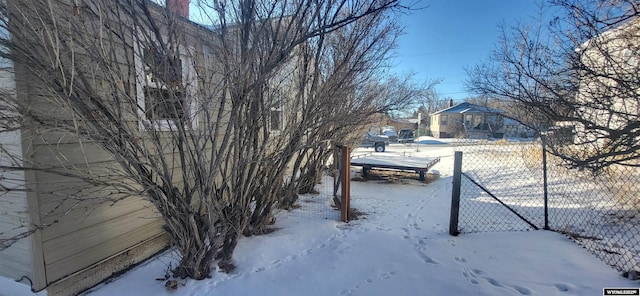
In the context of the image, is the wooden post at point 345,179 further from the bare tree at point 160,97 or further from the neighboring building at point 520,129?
the neighboring building at point 520,129

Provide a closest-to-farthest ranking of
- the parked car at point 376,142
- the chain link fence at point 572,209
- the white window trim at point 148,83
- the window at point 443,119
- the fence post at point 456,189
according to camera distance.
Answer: the white window trim at point 148,83 → the chain link fence at point 572,209 → the fence post at point 456,189 → the parked car at point 376,142 → the window at point 443,119

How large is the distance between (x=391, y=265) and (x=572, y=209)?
3.94m

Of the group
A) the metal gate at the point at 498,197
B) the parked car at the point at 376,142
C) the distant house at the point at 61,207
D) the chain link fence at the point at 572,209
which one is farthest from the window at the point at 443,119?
the distant house at the point at 61,207

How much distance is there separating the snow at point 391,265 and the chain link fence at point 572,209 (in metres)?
0.34

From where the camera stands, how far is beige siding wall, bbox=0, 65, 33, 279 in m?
2.19

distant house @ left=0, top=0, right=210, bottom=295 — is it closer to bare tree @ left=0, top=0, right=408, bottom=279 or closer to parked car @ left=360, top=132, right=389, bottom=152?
bare tree @ left=0, top=0, right=408, bottom=279

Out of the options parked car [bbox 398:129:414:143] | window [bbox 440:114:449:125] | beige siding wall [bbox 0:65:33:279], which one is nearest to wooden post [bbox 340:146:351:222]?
beige siding wall [bbox 0:65:33:279]

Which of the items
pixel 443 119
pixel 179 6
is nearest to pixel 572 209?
pixel 179 6

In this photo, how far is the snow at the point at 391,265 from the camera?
2324mm

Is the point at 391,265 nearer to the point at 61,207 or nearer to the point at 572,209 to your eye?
the point at 61,207

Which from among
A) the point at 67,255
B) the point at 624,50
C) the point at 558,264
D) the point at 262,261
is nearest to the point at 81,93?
the point at 67,255

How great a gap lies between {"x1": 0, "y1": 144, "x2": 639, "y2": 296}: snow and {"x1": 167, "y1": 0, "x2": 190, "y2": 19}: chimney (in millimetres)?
2294

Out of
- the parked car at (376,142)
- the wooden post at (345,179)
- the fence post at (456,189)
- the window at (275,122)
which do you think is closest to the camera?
the fence post at (456,189)

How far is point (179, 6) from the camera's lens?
2457 millimetres
